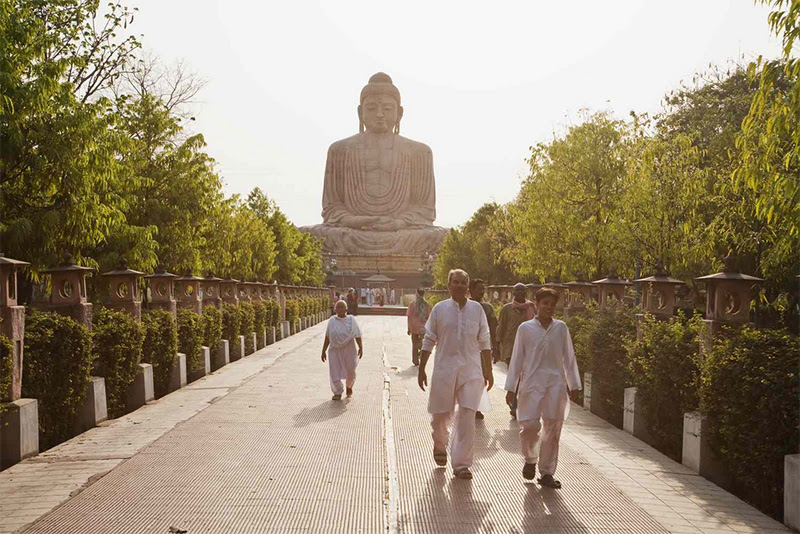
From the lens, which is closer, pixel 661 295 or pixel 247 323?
pixel 661 295

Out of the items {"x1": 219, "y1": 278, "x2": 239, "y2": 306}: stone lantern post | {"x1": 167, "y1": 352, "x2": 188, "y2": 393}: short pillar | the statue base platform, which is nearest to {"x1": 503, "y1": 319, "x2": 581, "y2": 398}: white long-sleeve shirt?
{"x1": 167, "y1": 352, "x2": 188, "y2": 393}: short pillar

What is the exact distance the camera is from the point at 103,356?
36.4 ft

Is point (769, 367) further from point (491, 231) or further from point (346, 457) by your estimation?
point (491, 231)

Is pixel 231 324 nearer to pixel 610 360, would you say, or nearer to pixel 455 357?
pixel 610 360

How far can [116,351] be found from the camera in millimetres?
11195

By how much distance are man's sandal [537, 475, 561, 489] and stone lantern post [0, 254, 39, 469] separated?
4.57m

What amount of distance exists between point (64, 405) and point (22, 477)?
1.91m

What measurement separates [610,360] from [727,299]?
10.00 ft

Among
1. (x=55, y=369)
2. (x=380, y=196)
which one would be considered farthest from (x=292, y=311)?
(x=380, y=196)

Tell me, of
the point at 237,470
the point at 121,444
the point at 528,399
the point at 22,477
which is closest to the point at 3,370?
the point at 22,477

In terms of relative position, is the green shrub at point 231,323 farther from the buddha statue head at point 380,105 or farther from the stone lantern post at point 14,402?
the buddha statue head at point 380,105

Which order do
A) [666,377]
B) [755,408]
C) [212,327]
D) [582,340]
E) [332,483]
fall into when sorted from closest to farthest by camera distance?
1. [755,408]
2. [332,483]
3. [666,377]
4. [582,340]
5. [212,327]

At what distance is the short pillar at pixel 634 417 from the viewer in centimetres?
1033

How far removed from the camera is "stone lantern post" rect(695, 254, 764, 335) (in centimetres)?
875
